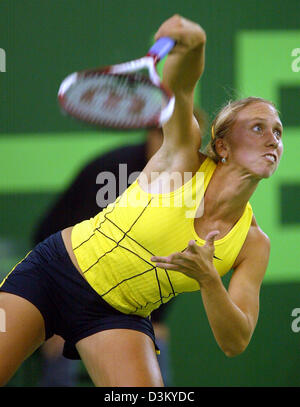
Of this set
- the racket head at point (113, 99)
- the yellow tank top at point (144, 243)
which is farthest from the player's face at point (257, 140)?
the racket head at point (113, 99)

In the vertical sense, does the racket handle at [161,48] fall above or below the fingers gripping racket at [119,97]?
above

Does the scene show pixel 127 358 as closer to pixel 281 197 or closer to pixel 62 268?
pixel 62 268

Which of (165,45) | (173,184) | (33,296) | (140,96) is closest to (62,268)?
(33,296)

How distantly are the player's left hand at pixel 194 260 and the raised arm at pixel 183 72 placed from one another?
336mm

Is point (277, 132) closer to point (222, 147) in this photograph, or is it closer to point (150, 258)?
point (222, 147)

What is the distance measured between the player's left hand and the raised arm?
336 mm

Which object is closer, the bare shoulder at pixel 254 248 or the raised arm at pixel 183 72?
the raised arm at pixel 183 72

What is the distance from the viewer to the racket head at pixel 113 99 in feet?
5.82

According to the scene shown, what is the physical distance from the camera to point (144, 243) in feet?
6.88

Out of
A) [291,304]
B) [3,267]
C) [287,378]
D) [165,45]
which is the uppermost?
[165,45]

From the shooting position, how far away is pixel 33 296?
217cm

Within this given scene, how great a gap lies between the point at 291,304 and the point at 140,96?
1695 mm

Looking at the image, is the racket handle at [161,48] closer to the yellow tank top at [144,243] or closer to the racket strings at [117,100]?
the racket strings at [117,100]

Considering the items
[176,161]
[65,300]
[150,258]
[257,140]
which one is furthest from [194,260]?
[65,300]
